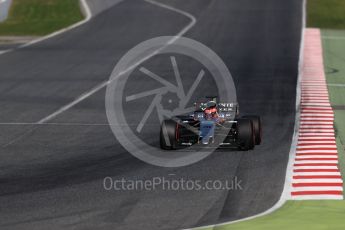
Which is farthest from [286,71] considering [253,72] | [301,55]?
[301,55]

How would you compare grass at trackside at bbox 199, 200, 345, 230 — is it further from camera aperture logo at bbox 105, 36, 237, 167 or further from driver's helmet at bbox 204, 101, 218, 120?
driver's helmet at bbox 204, 101, 218, 120

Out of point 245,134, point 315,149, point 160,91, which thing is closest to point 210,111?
point 245,134

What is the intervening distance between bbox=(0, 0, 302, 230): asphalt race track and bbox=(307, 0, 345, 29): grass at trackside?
262 cm

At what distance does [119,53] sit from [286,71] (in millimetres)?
10223

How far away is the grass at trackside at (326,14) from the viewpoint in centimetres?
6116

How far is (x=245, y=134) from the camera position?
77.9 ft

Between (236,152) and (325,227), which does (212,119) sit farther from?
(325,227)

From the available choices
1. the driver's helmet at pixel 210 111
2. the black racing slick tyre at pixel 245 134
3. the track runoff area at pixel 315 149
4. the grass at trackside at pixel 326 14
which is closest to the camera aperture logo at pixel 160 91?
the driver's helmet at pixel 210 111

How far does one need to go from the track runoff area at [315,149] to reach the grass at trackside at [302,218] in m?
0.78

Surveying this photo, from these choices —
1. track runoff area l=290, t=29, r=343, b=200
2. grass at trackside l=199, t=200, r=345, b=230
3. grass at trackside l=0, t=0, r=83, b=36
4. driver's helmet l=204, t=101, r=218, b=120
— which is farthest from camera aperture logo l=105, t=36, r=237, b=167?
grass at trackside l=0, t=0, r=83, b=36

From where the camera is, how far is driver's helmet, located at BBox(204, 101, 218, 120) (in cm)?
2414

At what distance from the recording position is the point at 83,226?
16.4m

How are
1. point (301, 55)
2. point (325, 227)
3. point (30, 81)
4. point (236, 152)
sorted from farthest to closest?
1. point (301, 55)
2. point (30, 81)
3. point (236, 152)
4. point (325, 227)

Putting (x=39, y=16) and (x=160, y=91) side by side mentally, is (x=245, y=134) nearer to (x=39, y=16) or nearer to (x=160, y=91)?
(x=160, y=91)
